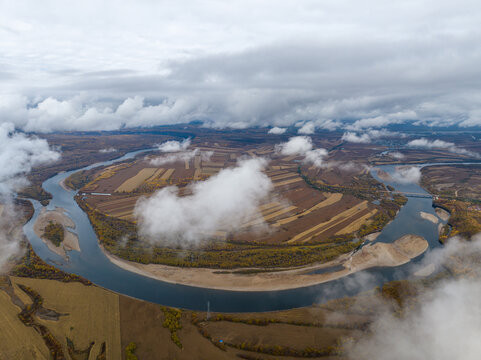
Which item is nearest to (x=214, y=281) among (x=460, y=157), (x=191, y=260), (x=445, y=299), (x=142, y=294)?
(x=191, y=260)

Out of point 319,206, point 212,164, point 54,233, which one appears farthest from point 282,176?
point 54,233

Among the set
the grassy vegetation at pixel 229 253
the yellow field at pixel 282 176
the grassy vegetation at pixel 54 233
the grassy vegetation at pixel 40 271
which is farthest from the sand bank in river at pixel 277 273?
the yellow field at pixel 282 176

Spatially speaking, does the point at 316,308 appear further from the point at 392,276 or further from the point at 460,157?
the point at 460,157

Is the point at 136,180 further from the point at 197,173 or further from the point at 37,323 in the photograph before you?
Result: the point at 37,323

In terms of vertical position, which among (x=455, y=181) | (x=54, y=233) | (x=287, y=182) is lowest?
(x=455, y=181)

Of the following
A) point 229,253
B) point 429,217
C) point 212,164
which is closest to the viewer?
point 229,253

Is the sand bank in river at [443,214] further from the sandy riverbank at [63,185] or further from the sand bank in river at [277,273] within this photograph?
the sandy riverbank at [63,185]
